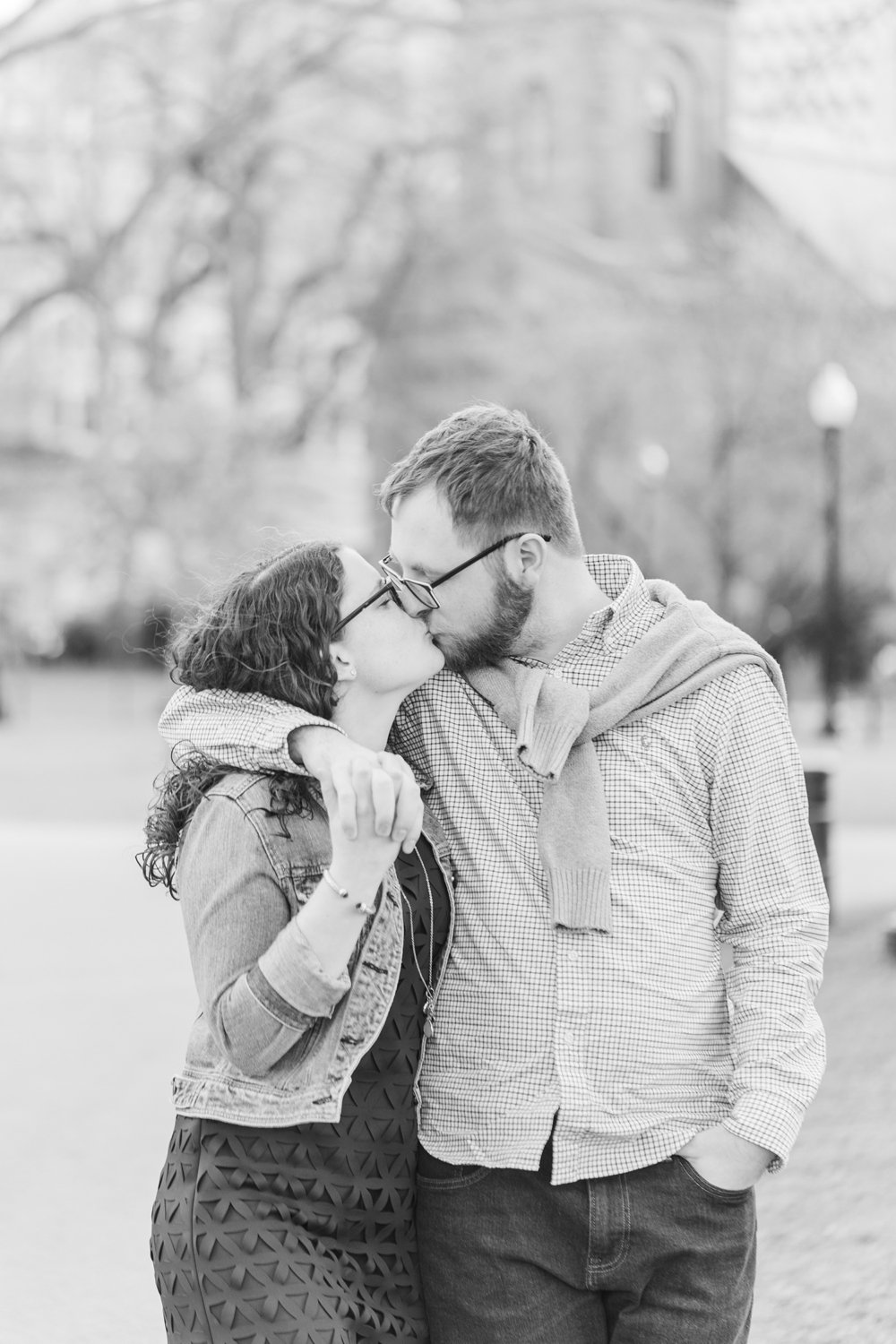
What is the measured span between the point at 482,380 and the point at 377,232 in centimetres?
567

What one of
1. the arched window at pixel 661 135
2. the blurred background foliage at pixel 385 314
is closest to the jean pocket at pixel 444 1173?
the blurred background foliage at pixel 385 314

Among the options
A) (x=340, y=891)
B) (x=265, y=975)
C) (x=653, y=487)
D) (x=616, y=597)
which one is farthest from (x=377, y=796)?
(x=653, y=487)

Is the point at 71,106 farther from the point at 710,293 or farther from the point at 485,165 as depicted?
the point at 710,293

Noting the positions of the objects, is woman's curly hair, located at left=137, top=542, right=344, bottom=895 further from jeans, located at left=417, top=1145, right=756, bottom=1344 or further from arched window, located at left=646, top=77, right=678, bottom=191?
arched window, located at left=646, top=77, right=678, bottom=191

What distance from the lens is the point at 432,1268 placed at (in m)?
2.48

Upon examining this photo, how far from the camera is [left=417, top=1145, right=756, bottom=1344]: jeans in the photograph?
2.41 meters

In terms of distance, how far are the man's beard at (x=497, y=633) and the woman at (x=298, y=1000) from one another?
0.07 m

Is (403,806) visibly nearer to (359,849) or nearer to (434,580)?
(359,849)

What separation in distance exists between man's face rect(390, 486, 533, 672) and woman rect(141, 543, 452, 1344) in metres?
0.06

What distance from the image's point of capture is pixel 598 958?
245 centimetres

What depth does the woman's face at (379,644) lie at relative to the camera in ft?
8.37

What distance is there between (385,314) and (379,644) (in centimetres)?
3410

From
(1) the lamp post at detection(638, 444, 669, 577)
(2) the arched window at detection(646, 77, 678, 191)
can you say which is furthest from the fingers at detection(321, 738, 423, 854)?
(2) the arched window at detection(646, 77, 678, 191)

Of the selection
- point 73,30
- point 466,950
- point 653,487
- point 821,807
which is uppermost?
point 73,30
